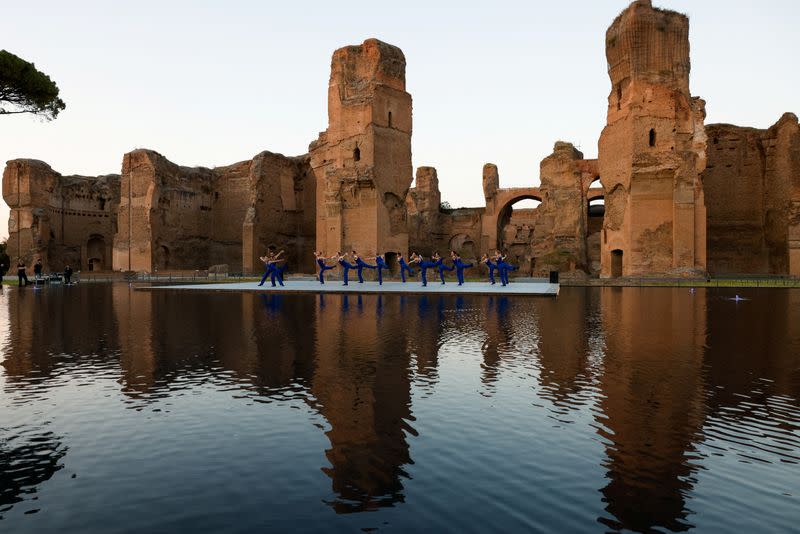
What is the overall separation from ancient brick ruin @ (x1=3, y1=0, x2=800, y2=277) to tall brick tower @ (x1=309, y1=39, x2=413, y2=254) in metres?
0.08

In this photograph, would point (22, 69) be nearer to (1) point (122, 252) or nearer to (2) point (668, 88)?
(1) point (122, 252)

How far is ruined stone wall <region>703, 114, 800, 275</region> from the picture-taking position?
1318 inches

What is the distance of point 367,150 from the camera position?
31109 millimetres

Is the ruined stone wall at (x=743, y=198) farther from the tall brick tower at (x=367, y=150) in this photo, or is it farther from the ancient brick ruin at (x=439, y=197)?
the tall brick tower at (x=367, y=150)

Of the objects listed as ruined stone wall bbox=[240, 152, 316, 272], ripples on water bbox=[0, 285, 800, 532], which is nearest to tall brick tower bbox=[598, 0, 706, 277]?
ripples on water bbox=[0, 285, 800, 532]

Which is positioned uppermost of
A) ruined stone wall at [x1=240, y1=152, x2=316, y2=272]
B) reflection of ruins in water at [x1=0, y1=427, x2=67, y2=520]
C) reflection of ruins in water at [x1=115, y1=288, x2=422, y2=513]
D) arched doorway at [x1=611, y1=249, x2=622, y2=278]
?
ruined stone wall at [x1=240, y1=152, x2=316, y2=272]

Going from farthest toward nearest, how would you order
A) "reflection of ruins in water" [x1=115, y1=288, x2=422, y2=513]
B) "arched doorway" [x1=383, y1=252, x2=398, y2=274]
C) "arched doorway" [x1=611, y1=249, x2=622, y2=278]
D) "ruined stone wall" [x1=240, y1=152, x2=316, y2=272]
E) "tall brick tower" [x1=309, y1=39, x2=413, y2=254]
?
1. "ruined stone wall" [x1=240, y1=152, x2=316, y2=272]
2. "arched doorway" [x1=383, y1=252, x2=398, y2=274]
3. "tall brick tower" [x1=309, y1=39, x2=413, y2=254]
4. "arched doorway" [x1=611, y1=249, x2=622, y2=278]
5. "reflection of ruins in water" [x1=115, y1=288, x2=422, y2=513]

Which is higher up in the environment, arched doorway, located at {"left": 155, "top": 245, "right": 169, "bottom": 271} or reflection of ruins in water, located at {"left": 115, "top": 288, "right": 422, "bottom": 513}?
arched doorway, located at {"left": 155, "top": 245, "right": 169, "bottom": 271}

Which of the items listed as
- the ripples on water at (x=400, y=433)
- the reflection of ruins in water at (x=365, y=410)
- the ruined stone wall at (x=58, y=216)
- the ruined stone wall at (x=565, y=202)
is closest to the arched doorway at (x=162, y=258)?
the ruined stone wall at (x=58, y=216)

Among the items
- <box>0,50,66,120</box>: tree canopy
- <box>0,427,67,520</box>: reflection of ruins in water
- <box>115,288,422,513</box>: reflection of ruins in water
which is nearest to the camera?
<box>0,427,67,520</box>: reflection of ruins in water

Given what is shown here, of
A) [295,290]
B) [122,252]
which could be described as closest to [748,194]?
[295,290]

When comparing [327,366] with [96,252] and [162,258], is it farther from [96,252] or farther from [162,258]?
[96,252]

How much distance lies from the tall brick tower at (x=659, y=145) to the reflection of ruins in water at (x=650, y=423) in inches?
828

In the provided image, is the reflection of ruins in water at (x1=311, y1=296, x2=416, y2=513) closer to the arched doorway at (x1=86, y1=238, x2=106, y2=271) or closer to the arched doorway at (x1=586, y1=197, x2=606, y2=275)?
the arched doorway at (x1=586, y1=197, x2=606, y2=275)
